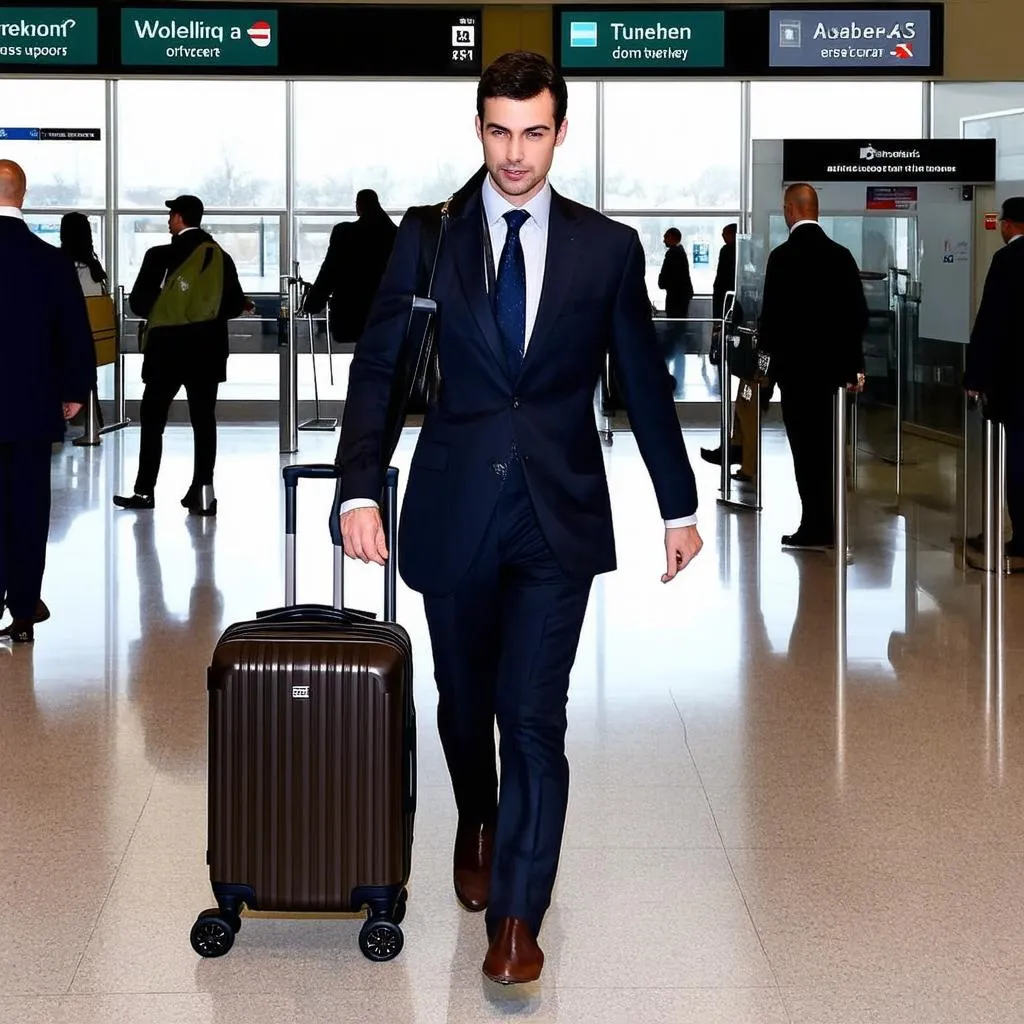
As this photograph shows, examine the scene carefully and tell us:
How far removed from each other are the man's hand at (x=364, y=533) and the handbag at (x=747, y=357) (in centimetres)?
763

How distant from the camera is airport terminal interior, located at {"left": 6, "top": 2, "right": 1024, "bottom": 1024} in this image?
3719 mm

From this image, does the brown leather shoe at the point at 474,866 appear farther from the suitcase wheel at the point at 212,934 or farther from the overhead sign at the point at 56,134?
the overhead sign at the point at 56,134

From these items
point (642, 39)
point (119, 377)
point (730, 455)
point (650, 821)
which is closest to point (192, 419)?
point (730, 455)

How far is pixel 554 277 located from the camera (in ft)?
11.8

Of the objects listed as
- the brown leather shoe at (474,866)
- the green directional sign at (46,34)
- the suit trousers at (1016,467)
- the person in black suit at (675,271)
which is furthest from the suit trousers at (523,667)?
the person in black suit at (675,271)

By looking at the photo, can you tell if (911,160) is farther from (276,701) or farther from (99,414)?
(276,701)

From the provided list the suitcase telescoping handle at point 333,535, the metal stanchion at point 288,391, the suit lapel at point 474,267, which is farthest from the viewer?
the metal stanchion at point 288,391

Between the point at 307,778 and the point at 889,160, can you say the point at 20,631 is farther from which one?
the point at 889,160

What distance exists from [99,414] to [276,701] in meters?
11.8

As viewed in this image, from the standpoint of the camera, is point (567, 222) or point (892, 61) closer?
point (567, 222)

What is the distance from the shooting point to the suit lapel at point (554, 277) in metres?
3.57

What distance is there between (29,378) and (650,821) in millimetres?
3244

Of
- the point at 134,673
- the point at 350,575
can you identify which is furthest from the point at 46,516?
the point at 350,575

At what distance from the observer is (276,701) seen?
375 centimetres
